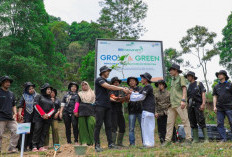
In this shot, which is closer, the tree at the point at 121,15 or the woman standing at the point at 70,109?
the woman standing at the point at 70,109

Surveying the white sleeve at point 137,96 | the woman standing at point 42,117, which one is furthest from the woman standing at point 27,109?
the white sleeve at point 137,96

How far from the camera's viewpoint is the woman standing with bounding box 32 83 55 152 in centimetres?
673

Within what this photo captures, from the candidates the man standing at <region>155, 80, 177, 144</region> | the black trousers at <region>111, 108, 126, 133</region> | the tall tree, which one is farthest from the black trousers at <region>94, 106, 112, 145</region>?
the tall tree

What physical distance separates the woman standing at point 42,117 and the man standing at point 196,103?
142 inches

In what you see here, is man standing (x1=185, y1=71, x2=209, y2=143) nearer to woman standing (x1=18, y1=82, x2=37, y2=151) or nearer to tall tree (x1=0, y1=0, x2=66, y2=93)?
woman standing (x1=18, y1=82, x2=37, y2=151)

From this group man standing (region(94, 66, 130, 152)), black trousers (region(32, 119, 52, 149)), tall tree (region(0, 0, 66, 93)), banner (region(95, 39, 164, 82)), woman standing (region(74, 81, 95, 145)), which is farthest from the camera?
tall tree (region(0, 0, 66, 93))

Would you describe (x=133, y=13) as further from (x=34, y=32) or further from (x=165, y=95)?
(x=165, y=95)

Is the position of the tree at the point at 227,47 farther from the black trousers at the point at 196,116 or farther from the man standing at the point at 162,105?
the black trousers at the point at 196,116

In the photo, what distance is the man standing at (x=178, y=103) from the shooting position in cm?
638

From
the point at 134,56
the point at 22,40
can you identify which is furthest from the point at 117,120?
the point at 22,40

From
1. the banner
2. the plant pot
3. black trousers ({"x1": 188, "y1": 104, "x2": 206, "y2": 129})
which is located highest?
the banner

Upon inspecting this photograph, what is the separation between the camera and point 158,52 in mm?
12227

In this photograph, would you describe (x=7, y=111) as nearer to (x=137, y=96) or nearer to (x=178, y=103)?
(x=137, y=96)

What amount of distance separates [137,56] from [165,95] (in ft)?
15.8
